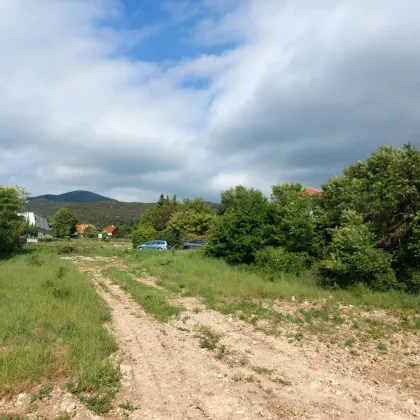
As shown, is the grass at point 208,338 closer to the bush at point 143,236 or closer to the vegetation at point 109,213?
the bush at point 143,236

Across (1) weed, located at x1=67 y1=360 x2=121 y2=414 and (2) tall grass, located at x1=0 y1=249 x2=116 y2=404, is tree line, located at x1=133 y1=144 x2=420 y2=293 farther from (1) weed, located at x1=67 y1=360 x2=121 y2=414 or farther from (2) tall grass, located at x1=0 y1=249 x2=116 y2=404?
(1) weed, located at x1=67 y1=360 x2=121 y2=414

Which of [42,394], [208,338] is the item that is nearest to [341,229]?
[208,338]

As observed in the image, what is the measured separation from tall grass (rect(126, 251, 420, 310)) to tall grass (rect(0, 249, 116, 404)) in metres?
3.96

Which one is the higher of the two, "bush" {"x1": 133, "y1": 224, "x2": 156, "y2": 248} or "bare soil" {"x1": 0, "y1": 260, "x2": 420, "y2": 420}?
"bush" {"x1": 133, "y1": 224, "x2": 156, "y2": 248}

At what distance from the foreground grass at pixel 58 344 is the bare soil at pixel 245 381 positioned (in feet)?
0.94

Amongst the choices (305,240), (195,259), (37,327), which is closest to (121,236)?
(195,259)

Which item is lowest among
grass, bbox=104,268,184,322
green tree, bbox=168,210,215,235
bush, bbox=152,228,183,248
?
grass, bbox=104,268,184,322

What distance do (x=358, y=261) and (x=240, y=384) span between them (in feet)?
32.2

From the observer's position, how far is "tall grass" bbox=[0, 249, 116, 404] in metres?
5.92

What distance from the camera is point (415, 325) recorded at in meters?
9.63

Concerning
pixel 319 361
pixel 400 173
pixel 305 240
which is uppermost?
pixel 400 173

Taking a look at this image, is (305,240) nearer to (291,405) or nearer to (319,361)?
(319,361)

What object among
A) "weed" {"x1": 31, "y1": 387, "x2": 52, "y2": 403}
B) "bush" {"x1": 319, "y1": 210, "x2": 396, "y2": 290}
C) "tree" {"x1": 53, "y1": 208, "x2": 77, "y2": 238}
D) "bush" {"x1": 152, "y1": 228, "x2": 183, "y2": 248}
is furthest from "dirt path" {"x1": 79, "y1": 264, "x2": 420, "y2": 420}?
"tree" {"x1": 53, "y1": 208, "x2": 77, "y2": 238}

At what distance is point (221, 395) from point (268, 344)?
2.82 metres
